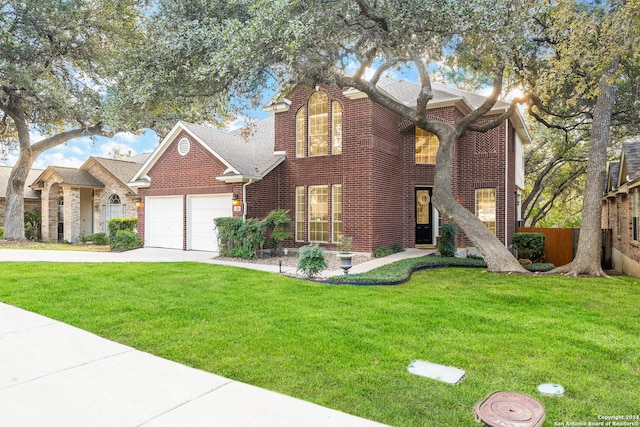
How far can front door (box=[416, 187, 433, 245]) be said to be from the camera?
606 inches

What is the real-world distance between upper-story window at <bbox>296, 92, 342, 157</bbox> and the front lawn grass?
21.9ft

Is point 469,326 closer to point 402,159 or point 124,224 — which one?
point 402,159

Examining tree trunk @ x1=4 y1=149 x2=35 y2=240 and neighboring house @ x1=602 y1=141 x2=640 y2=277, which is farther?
tree trunk @ x1=4 y1=149 x2=35 y2=240

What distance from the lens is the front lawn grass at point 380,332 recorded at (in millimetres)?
3312

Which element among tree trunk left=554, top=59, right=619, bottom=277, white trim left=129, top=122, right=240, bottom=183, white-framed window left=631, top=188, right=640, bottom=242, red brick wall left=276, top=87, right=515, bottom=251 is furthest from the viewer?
white trim left=129, top=122, right=240, bottom=183

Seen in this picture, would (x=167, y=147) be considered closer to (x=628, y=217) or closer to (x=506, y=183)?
(x=506, y=183)

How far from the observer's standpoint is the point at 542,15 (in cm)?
1002

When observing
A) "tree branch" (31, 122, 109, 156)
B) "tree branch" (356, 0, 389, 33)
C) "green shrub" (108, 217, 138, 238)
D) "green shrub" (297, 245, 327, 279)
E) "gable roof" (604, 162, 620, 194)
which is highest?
"tree branch" (356, 0, 389, 33)

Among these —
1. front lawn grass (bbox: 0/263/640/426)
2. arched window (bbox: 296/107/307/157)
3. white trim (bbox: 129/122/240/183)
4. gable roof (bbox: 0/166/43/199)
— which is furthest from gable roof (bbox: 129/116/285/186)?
gable roof (bbox: 0/166/43/199)

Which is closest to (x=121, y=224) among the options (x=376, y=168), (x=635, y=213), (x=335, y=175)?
(x=335, y=175)

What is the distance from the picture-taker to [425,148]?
15352mm

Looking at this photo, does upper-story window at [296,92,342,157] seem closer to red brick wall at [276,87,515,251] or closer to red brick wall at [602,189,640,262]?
red brick wall at [276,87,515,251]

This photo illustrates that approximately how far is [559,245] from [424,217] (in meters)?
4.90

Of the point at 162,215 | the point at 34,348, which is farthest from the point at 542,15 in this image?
the point at 162,215
